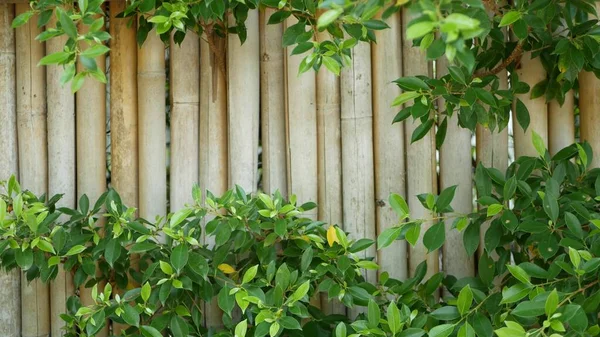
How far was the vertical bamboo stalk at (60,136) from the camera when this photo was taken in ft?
9.39

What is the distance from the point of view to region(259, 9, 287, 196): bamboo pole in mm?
2863

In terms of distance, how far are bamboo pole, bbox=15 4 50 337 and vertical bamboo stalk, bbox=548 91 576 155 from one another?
5.10 ft

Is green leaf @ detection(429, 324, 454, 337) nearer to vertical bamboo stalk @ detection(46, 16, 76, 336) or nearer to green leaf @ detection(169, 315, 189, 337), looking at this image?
green leaf @ detection(169, 315, 189, 337)

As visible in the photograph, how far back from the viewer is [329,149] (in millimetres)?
2857

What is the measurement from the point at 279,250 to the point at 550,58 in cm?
97

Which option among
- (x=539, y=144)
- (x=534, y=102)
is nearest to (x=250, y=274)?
(x=539, y=144)

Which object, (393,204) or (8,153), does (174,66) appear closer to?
(8,153)

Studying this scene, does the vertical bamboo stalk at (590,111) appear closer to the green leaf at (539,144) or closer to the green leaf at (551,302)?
the green leaf at (539,144)

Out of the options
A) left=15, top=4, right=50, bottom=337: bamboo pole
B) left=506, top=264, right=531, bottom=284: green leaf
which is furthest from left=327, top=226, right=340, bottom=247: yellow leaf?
left=15, top=4, right=50, bottom=337: bamboo pole

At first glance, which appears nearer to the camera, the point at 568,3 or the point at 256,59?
the point at 568,3

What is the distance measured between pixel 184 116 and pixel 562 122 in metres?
1.14

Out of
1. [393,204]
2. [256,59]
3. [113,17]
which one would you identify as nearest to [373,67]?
[256,59]

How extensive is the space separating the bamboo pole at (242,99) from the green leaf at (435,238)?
0.65m

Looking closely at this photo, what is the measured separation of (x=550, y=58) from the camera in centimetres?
271
